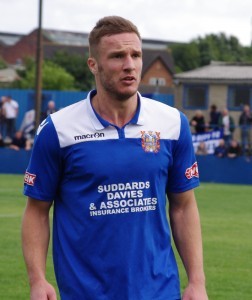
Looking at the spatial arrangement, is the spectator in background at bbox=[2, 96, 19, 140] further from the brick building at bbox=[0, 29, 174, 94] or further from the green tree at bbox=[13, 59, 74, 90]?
the green tree at bbox=[13, 59, 74, 90]

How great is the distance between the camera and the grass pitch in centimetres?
1226

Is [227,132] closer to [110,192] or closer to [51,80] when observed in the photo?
[110,192]

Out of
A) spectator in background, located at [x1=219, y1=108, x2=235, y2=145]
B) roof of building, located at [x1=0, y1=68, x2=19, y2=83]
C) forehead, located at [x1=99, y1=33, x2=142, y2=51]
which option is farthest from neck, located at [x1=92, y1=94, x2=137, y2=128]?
roof of building, located at [x1=0, y1=68, x2=19, y2=83]

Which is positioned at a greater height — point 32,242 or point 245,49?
point 32,242

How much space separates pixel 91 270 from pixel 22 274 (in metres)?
7.95

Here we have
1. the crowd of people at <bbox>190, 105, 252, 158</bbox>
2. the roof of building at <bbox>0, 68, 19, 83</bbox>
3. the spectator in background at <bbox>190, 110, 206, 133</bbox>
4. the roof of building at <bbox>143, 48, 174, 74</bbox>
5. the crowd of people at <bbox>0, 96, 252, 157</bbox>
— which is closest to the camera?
the crowd of people at <bbox>190, 105, 252, 158</bbox>

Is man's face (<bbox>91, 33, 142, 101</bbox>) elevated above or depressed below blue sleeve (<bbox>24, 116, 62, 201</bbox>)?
above

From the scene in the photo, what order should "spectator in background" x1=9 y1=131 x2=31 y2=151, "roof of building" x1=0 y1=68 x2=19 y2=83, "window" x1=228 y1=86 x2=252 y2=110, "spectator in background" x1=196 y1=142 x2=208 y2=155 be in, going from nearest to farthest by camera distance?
1. "spectator in background" x1=196 y1=142 x2=208 y2=155
2. "spectator in background" x1=9 y1=131 x2=31 y2=151
3. "window" x1=228 y1=86 x2=252 y2=110
4. "roof of building" x1=0 y1=68 x2=19 y2=83

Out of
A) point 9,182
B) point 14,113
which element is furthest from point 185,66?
point 9,182

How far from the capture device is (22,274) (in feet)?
43.0

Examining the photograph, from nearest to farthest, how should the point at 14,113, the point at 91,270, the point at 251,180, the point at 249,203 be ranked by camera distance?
the point at 91,270, the point at 249,203, the point at 251,180, the point at 14,113

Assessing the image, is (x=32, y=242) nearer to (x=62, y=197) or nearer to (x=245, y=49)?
(x=62, y=197)

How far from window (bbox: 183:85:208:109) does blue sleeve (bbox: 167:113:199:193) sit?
177 feet

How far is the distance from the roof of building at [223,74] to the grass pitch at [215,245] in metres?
29.9
